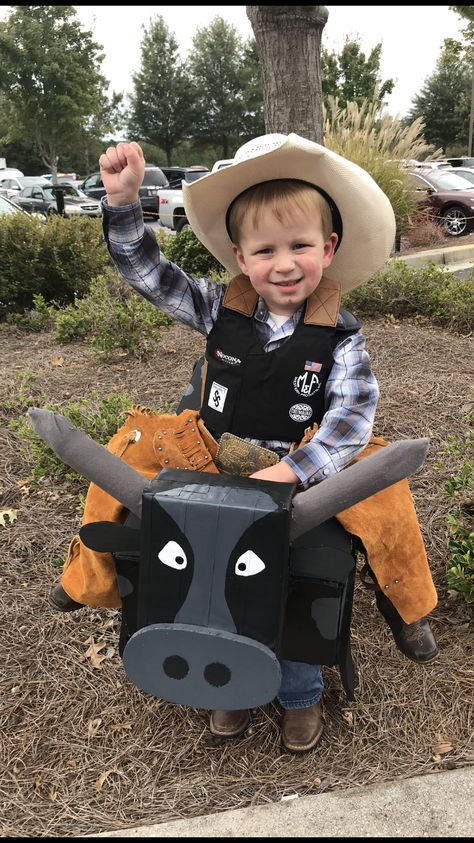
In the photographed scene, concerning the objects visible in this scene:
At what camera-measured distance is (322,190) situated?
183cm

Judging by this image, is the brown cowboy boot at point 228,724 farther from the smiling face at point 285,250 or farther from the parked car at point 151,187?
the parked car at point 151,187

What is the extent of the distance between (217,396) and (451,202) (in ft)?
40.5

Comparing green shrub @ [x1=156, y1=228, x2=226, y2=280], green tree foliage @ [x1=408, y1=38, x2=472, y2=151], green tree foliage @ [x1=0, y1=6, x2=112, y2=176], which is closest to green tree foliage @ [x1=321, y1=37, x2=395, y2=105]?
green tree foliage @ [x1=0, y1=6, x2=112, y2=176]

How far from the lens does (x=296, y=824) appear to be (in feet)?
5.32

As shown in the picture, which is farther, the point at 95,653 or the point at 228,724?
the point at 95,653

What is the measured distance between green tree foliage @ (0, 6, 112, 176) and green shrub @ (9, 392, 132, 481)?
2651 cm

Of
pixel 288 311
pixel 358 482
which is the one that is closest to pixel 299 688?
pixel 358 482

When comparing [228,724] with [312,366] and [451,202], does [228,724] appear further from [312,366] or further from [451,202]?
[451,202]

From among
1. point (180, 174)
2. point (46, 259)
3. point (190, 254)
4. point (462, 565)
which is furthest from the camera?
point (180, 174)

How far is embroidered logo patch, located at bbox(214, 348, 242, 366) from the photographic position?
1.85m

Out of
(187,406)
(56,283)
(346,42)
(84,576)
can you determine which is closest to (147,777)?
(84,576)

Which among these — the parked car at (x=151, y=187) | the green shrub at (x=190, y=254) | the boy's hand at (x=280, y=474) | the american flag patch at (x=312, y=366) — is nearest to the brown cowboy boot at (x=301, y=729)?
the boy's hand at (x=280, y=474)

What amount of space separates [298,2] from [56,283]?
3862mm

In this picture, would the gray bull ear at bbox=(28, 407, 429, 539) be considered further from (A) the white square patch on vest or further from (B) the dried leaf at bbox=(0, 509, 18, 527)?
(B) the dried leaf at bbox=(0, 509, 18, 527)
